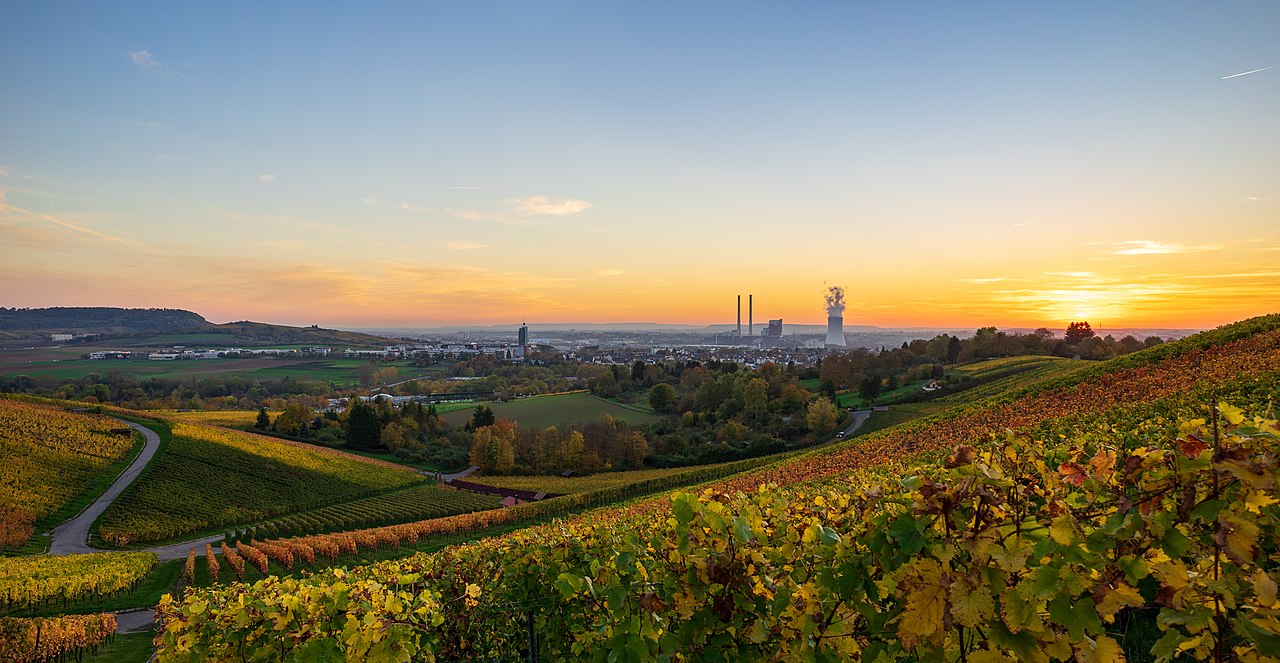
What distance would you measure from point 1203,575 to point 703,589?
199 centimetres

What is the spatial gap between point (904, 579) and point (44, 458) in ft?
228

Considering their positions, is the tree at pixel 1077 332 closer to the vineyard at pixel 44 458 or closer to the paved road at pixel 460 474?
the paved road at pixel 460 474

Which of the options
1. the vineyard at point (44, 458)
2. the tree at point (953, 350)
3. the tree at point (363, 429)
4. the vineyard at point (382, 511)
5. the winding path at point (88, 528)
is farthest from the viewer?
the tree at point (953, 350)

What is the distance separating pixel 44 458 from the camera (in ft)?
152

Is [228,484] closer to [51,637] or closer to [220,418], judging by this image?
[51,637]

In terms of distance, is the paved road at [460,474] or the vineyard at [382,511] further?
the paved road at [460,474]

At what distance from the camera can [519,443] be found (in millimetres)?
70938

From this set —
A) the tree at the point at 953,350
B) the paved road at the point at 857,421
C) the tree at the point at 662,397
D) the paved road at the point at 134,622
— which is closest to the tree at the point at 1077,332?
the tree at the point at 953,350

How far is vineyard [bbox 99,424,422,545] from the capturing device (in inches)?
1592

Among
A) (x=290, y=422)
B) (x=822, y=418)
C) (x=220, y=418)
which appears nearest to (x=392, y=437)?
(x=290, y=422)

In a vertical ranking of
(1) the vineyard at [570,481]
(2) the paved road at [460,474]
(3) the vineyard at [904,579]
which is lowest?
(2) the paved road at [460,474]

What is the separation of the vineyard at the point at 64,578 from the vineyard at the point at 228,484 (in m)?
8.61

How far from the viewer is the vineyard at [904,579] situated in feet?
5.52

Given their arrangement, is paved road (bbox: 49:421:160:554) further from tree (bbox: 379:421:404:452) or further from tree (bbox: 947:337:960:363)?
tree (bbox: 947:337:960:363)
